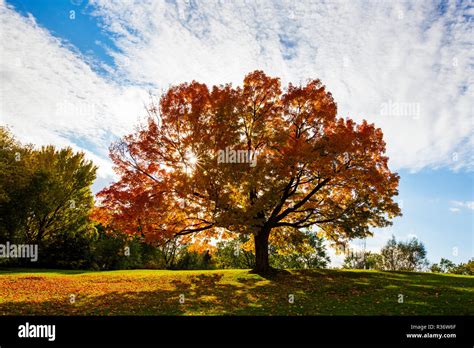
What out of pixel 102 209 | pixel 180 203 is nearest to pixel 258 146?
pixel 180 203

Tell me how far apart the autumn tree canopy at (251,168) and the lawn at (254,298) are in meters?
3.69

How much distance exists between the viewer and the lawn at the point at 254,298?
13289mm

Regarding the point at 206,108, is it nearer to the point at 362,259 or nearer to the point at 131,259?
the point at 131,259

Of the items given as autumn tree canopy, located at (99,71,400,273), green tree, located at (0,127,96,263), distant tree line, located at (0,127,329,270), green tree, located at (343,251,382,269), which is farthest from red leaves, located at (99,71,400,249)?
green tree, located at (343,251,382,269)

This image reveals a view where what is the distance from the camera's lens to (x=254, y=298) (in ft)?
53.6

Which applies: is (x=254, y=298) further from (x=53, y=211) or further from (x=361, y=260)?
(x=361, y=260)

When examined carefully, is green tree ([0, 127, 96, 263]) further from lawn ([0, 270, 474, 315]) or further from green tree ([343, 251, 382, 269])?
green tree ([343, 251, 382, 269])

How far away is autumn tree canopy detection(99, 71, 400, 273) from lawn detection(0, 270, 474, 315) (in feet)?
12.1

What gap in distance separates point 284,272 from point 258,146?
9.89 m

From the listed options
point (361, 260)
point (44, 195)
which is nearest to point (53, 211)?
point (44, 195)

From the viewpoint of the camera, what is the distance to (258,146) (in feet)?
81.7
